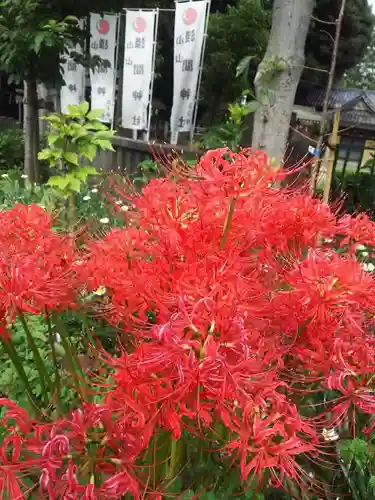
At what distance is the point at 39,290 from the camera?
91 cm

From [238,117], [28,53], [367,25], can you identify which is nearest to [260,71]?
[238,117]

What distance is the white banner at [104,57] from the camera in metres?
5.62

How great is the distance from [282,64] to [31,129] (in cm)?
A: 298

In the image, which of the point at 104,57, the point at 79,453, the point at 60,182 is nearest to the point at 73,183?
the point at 60,182

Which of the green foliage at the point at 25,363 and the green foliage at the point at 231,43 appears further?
the green foliage at the point at 231,43

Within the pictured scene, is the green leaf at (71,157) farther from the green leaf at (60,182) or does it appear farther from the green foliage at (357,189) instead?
the green foliage at (357,189)

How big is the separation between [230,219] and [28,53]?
4.17 metres

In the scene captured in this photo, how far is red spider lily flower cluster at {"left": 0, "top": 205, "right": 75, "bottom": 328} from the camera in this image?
2.89 ft

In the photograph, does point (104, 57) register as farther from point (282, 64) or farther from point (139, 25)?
point (282, 64)

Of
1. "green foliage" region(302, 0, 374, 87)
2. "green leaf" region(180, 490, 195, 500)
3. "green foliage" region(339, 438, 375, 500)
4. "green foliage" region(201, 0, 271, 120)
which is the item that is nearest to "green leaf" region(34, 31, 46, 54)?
"green foliage" region(339, 438, 375, 500)

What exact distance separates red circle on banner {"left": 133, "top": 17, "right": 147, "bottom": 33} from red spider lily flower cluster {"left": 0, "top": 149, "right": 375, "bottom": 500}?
4.97 meters

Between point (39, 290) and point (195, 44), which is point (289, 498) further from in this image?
point (195, 44)

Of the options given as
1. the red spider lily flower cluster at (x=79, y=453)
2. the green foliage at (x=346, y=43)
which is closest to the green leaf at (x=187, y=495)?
the red spider lily flower cluster at (x=79, y=453)

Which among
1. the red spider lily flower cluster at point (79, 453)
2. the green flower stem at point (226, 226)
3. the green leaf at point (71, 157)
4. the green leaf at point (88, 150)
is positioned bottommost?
the green leaf at point (71, 157)
